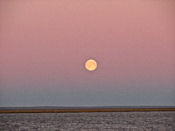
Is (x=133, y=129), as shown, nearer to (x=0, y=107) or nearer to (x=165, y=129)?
(x=165, y=129)

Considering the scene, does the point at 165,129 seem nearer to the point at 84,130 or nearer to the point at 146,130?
the point at 146,130

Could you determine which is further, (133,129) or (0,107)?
(0,107)

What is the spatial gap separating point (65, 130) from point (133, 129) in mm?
1832

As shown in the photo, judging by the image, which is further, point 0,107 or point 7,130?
point 0,107

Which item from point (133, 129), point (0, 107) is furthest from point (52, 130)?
point (0, 107)

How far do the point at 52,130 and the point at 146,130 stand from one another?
8.22 ft

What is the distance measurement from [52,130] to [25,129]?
869mm

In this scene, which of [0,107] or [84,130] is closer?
[84,130]

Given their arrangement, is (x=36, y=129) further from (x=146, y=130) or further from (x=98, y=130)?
(x=146, y=130)

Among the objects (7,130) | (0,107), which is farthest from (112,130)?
(0,107)

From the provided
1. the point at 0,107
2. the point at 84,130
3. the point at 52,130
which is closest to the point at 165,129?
the point at 84,130

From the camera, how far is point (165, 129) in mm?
8703

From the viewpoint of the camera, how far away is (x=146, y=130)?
859cm

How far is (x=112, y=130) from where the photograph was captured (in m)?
8.68
